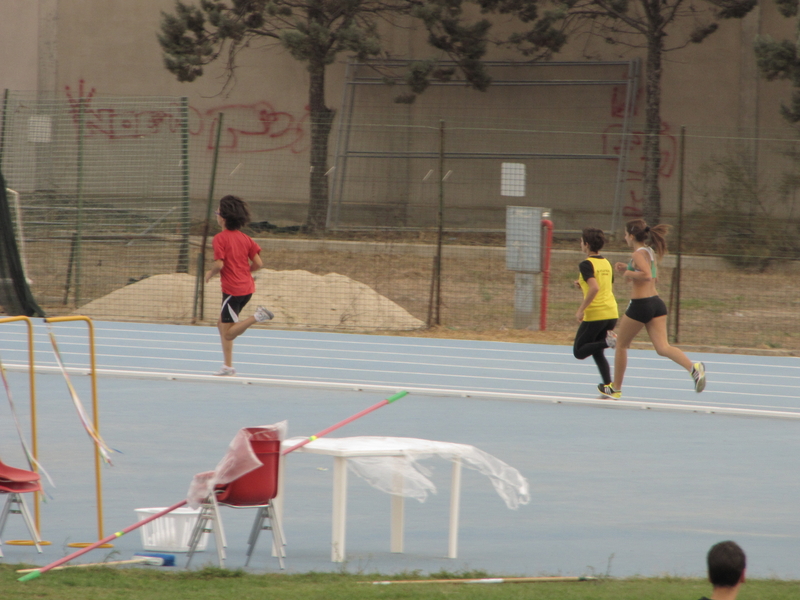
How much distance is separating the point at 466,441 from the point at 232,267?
3.59 metres

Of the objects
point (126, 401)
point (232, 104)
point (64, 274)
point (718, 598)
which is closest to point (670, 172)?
point (232, 104)

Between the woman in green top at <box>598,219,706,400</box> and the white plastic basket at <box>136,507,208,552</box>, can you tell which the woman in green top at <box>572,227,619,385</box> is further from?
the white plastic basket at <box>136,507,208,552</box>

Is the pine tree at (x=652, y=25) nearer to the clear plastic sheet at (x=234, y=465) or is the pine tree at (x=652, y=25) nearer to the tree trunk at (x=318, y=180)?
the tree trunk at (x=318, y=180)

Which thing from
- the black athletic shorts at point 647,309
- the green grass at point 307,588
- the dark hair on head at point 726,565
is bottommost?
the green grass at point 307,588

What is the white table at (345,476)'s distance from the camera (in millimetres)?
5016

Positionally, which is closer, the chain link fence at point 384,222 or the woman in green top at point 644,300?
A: the woman in green top at point 644,300

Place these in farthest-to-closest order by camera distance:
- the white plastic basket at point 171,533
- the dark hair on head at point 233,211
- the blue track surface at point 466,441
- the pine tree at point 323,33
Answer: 1. the pine tree at point 323,33
2. the dark hair on head at point 233,211
3. the blue track surface at point 466,441
4. the white plastic basket at point 171,533

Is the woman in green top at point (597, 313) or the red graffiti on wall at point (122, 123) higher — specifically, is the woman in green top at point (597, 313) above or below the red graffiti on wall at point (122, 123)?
below

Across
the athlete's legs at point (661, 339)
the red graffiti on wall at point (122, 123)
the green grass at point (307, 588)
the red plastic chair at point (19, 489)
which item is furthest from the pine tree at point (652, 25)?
the red plastic chair at point (19, 489)

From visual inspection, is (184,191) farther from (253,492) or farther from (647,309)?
(253,492)

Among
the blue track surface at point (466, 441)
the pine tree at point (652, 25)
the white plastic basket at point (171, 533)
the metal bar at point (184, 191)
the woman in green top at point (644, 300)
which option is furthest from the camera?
the pine tree at point (652, 25)

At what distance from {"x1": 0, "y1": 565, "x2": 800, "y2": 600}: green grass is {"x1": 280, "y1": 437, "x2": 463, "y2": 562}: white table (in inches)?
12.4

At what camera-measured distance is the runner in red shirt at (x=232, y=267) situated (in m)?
10.3

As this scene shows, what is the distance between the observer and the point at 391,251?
1841cm
